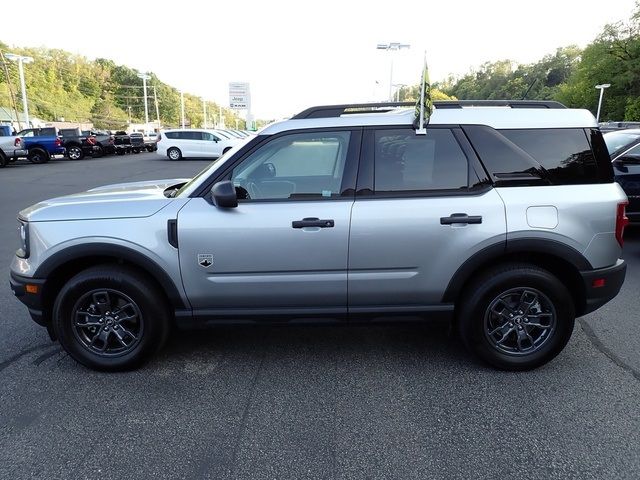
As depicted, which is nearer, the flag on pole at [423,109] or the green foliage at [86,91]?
the flag on pole at [423,109]

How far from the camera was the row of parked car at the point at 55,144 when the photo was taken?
2141 centimetres

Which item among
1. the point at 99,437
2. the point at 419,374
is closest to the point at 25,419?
the point at 99,437

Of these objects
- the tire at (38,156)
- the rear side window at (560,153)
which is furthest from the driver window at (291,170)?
the tire at (38,156)

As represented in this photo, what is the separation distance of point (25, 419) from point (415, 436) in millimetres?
2358

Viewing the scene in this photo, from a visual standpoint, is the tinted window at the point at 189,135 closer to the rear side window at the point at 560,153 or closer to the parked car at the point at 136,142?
the parked car at the point at 136,142

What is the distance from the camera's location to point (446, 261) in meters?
3.19

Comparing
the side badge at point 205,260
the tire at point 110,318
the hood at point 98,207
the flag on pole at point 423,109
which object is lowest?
the tire at point 110,318

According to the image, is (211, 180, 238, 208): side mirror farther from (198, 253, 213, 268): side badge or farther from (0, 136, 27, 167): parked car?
(0, 136, 27, 167): parked car

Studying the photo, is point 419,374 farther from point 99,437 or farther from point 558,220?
point 99,437

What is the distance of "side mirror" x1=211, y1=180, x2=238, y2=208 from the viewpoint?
3.04 m

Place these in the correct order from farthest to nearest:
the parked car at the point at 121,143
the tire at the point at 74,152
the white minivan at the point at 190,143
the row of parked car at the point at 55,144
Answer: the parked car at the point at 121,143
the white minivan at the point at 190,143
the tire at the point at 74,152
the row of parked car at the point at 55,144

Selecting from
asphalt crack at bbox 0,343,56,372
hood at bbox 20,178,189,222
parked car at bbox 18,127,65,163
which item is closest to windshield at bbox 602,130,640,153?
hood at bbox 20,178,189,222

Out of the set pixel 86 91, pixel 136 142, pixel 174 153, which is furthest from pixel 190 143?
pixel 86 91

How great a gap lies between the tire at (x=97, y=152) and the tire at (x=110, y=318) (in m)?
28.0
